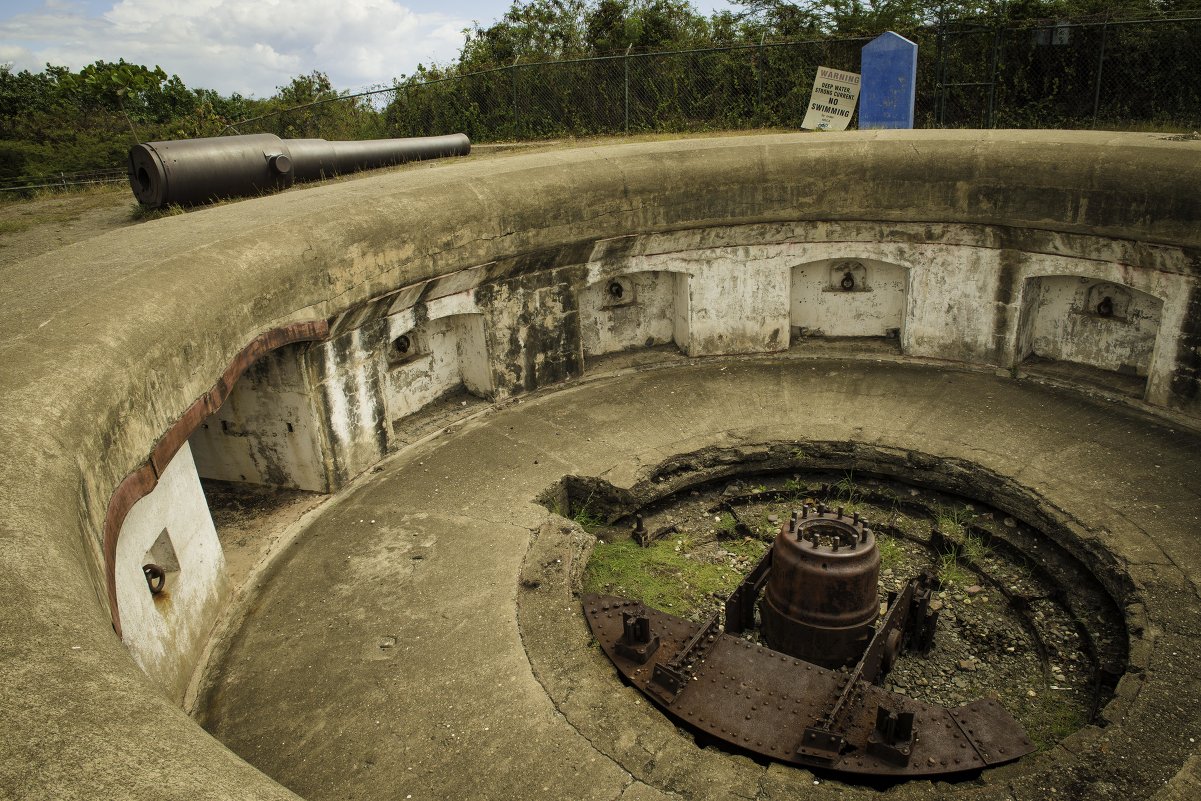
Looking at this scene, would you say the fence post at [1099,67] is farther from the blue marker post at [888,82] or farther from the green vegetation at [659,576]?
the green vegetation at [659,576]

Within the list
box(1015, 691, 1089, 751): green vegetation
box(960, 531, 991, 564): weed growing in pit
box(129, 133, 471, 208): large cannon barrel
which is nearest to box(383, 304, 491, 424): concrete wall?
box(129, 133, 471, 208): large cannon barrel

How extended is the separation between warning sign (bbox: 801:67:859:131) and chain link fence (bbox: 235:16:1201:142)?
59cm

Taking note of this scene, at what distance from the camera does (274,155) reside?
10.0 metres

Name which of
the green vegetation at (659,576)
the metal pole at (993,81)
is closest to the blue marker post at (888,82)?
the metal pole at (993,81)

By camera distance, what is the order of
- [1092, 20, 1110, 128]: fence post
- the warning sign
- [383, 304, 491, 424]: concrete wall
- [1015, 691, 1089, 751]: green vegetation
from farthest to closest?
the warning sign < [1092, 20, 1110, 128]: fence post < [383, 304, 491, 424]: concrete wall < [1015, 691, 1089, 751]: green vegetation

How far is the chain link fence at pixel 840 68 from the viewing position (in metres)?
12.7

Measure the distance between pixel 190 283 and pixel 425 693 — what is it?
11.2 ft

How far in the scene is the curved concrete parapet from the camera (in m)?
5.02

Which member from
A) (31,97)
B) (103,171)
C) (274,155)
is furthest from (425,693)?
(31,97)

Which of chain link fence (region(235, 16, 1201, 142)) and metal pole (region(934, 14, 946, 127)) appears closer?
chain link fence (region(235, 16, 1201, 142))

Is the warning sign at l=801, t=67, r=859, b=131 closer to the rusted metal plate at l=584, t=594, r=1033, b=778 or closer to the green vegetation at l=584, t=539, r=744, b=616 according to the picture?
the green vegetation at l=584, t=539, r=744, b=616

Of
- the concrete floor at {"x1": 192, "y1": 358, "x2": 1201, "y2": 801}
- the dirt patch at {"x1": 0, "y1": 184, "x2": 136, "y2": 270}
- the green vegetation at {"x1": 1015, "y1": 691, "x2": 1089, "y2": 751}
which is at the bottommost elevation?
the green vegetation at {"x1": 1015, "y1": 691, "x2": 1089, "y2": 751}

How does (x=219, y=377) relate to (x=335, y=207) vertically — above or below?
below

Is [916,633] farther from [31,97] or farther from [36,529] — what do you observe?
[31,97]
